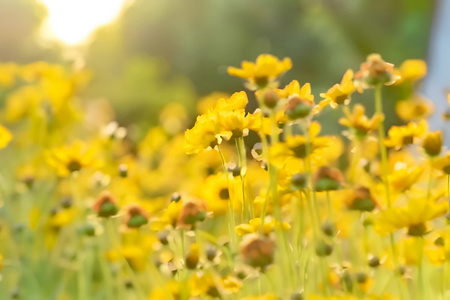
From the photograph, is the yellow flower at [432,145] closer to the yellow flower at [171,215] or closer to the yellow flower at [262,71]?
the yellow flower at [262,71]

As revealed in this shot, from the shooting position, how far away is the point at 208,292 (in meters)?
0.80

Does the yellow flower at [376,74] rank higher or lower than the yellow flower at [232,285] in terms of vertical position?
higher

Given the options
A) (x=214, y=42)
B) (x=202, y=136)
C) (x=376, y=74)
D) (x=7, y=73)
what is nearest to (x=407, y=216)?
(x=376, y=74)

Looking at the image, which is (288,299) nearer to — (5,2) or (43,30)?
(43,30)

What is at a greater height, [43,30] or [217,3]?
[43,30]

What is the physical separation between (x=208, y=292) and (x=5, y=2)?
26.7 ft

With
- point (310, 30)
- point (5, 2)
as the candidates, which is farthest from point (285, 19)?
point (5, 2)

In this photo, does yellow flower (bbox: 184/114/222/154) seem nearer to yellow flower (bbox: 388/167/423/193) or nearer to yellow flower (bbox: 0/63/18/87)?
yellow flower (bbox: 388/167/423/193)

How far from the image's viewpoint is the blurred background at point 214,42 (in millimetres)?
6133

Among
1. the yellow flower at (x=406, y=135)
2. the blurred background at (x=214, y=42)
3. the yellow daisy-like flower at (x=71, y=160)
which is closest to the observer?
the yellow flower at (x=406, y=135)

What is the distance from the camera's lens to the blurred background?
613 cm

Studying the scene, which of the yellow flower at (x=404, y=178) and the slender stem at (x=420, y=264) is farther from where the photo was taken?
the yellow flower at (x=404, y=178)

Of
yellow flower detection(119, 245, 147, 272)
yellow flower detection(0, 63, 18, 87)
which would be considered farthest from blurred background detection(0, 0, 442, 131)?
yellow flower detection(119, 245, 147, 272)

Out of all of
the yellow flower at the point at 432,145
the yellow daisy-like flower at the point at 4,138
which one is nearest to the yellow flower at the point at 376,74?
the yellow flower at the point at 432,145
